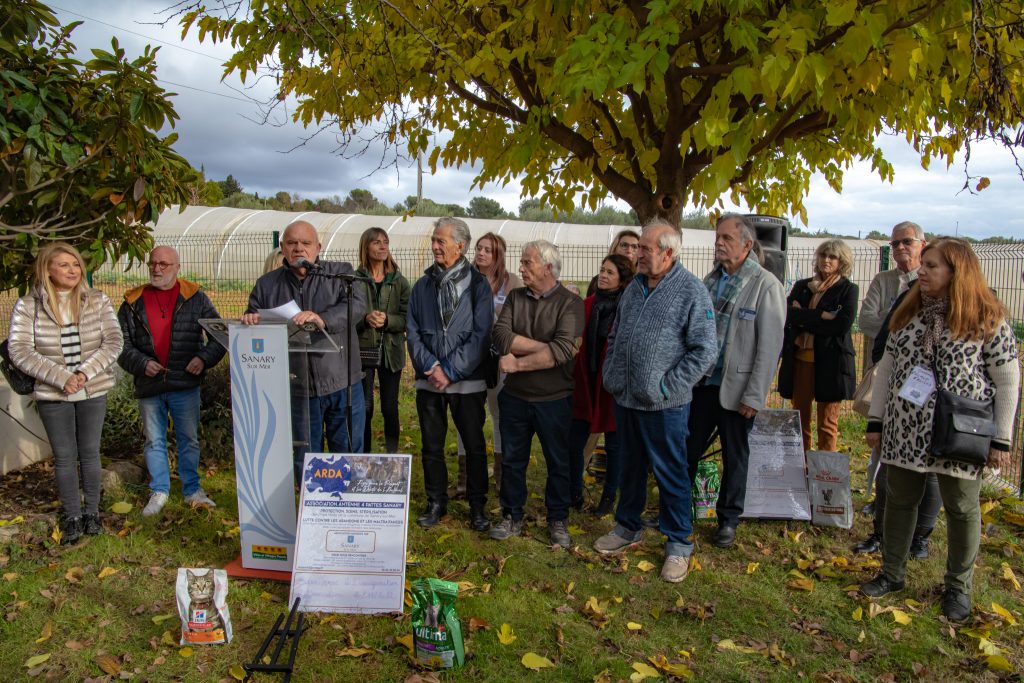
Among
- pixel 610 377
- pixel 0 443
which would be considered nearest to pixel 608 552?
pixel 610 377

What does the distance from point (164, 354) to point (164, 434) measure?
0.62 m

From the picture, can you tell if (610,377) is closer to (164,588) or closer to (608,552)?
(608,552)

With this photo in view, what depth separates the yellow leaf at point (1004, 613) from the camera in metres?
3.71

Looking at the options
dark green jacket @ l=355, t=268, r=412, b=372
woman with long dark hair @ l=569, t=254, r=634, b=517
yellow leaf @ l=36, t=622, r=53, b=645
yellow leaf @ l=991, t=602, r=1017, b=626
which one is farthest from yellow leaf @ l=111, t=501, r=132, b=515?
yellow leaf @ l=991, t=602, r=1017, b=626

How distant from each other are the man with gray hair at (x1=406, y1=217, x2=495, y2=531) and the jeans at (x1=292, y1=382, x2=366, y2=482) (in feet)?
1.82

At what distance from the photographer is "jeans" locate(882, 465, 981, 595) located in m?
3.72

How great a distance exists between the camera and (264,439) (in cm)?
399

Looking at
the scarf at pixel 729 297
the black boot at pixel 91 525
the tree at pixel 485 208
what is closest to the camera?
the scarf at pixel 729 297

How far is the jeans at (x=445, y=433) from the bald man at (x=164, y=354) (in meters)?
1.59

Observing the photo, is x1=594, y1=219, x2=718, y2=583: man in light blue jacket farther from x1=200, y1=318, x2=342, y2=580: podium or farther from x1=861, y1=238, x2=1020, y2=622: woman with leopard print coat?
x1=200, y1=318, x2=342, y2=580: podium

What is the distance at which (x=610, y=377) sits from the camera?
4441mm

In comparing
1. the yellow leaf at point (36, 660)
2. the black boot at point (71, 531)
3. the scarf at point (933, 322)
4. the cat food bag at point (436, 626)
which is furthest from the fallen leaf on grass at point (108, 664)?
the scarf at point (933, 322)

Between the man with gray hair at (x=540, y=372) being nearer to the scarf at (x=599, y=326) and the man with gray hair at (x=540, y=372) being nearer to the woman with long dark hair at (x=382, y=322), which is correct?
the scarf at (x=599, y=326)

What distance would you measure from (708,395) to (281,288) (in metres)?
2.90
